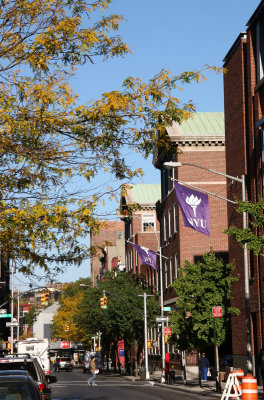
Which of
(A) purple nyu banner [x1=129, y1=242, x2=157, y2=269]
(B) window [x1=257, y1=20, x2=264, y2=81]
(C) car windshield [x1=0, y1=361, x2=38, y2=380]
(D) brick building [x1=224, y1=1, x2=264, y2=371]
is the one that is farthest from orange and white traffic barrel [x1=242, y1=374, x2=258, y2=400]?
(A) purple nyu banner [x1=129, y1=242, x2=157, y2=269]

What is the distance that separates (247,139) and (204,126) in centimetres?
2406

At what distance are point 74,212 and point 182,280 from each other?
2696 centimetres

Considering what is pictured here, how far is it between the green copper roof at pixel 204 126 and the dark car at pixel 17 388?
50949mm

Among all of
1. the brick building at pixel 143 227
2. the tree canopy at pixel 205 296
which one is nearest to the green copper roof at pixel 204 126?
the brick building at pixel 143 227

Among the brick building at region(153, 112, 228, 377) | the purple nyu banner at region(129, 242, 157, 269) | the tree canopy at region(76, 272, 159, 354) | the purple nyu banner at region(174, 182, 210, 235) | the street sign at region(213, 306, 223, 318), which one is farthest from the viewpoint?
the tree canopy at region(76, 272, 159, 354)

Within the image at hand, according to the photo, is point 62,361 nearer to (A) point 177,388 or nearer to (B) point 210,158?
(B) point 210,158

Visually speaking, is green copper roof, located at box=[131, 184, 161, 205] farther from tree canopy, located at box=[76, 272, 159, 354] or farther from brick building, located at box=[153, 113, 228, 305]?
brick building, located at box=[153, 113, 228, 305]

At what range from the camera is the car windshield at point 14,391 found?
37.8 feet

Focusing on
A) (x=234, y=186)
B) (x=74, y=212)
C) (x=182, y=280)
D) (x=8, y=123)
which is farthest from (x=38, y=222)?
(x=234, y=186)

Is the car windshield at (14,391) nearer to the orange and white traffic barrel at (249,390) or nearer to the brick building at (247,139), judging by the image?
the orange and white traffic barrel at (249,390)

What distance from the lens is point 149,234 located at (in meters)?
83.9

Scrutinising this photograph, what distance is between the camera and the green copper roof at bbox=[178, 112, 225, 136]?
63188 mm

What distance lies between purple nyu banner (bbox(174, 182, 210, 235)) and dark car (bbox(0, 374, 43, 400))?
25.3 metres

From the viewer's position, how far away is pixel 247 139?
135 feet
